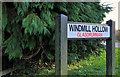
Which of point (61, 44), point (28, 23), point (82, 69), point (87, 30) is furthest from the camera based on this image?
point (82, 69)

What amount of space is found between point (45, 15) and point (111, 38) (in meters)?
1.95

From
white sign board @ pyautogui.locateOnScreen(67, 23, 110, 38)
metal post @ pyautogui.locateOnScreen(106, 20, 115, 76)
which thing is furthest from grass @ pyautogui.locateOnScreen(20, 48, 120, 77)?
white sign board @ pyautogui.locateOnScreen(67, 23, 110, 38)

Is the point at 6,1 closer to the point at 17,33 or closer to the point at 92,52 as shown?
the point at 17,33

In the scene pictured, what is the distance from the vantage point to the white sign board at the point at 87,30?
234 centimetres

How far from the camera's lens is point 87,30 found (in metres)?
2.56

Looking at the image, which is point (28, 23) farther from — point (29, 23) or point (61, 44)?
point (61, 44)

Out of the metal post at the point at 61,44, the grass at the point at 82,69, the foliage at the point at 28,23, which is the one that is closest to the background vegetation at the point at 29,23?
the foliage at the point at 28,23

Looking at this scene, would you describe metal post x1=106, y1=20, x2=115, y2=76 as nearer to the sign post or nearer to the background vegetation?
the sign post

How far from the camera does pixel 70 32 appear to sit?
7.64 feet

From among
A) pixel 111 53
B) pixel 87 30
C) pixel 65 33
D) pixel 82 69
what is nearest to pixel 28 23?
pixel 65 33

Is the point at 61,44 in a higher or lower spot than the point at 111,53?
higher

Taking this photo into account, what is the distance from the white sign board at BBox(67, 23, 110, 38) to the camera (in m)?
2.34

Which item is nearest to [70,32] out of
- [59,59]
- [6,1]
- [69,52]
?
[59,59]

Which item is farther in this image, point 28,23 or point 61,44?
point 28,23
